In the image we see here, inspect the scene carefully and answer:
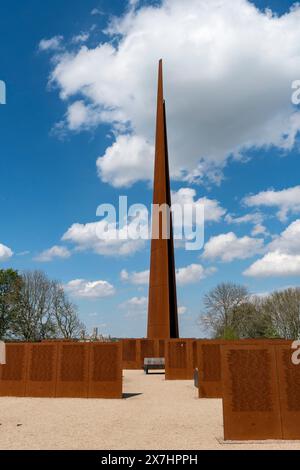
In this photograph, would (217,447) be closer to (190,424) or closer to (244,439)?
(244,439)

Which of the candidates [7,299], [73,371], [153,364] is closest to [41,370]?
[73,371]

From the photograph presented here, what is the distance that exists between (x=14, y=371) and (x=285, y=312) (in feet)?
117

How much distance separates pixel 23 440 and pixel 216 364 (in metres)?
8.49

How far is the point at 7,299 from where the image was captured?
137 feet

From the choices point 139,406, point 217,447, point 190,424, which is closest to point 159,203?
point 139,406

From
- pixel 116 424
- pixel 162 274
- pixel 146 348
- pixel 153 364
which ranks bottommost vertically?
pixel 116 424

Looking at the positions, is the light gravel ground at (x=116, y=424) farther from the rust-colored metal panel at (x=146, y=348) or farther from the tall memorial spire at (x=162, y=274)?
the tall memorial spire at (x=162, y=274)

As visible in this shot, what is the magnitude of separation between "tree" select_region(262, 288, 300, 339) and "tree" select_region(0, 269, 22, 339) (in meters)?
27.5

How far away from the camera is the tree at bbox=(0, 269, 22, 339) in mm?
41844

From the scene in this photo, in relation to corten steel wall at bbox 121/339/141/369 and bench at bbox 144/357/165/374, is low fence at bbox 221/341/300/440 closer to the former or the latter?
bench at bbox 144/357/165/374

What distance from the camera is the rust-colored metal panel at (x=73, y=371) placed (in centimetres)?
1442

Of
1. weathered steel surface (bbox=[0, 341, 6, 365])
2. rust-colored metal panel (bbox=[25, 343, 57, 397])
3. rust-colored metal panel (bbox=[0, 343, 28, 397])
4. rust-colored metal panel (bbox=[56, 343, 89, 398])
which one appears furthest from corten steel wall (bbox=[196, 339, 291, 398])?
weathered steel surface (bbox=[0, 341, 6, 365])

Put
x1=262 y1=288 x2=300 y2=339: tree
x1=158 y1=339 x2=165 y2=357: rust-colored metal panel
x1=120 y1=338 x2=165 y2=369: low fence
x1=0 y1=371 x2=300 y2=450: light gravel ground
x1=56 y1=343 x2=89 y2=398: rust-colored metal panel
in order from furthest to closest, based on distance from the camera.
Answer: x1=262 y1=288 x2=300 y2=339: tree → x1=120 y1=338 x2=165 y2=369: low fence → x1=158 y1=339 x2=165 y2=357: rust-colored metal panel → x1=56 y1=343 x2=89 y2=398: rust-colored metal panel → x1=0 y1=371 x2=300 y2=450: light gravel ground

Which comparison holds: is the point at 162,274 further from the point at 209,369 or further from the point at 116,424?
the point at 116,424
